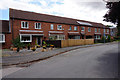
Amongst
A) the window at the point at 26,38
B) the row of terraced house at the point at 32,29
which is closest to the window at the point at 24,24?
the row of terraced house at the point at 32,29

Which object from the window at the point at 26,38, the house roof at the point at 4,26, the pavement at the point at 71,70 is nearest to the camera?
the pavement at the point at 71,70

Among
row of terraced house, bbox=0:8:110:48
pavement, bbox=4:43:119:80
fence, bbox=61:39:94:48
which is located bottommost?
pavement, bbox=4:43:119:80

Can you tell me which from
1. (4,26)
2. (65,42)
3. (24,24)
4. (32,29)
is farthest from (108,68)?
(4,26)

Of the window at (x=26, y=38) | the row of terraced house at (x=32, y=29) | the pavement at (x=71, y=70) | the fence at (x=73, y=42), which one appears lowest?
the pavement at (x=71, y=70)

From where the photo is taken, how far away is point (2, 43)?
1756 centimetres

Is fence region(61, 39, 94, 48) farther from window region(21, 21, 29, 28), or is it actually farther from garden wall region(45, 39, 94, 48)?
window region(21, 21, 29, 28)

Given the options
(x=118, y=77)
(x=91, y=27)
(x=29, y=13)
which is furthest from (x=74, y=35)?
(x=118, y=77)

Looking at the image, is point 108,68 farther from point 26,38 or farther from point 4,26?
point 4,26

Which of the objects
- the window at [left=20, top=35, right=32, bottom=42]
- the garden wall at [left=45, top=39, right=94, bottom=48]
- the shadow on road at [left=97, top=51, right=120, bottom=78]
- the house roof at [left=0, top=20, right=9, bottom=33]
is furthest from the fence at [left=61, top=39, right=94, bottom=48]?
the shadow on road at [left=97, top=51, right=120, bottom=78]

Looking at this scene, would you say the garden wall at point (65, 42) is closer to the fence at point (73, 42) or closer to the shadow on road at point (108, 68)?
the fence at point (73, 42)

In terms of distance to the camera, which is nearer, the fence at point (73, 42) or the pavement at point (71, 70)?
the pavement at point (71, 70)

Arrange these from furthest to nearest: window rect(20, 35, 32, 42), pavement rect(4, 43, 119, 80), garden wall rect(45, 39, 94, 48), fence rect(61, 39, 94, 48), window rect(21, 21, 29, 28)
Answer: window rect(21, 21, 29, 28)
window rect(20, 35, 32, 42)
fence rect(61, 39, 94, 48)
garden wall rect(45, 39, 94, 48)
pavement rect(4, 43, 119, 80)

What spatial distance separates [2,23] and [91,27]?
25904mm

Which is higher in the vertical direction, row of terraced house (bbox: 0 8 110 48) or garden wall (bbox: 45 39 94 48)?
row of terraced house (bbox: 0 8 110 48)
